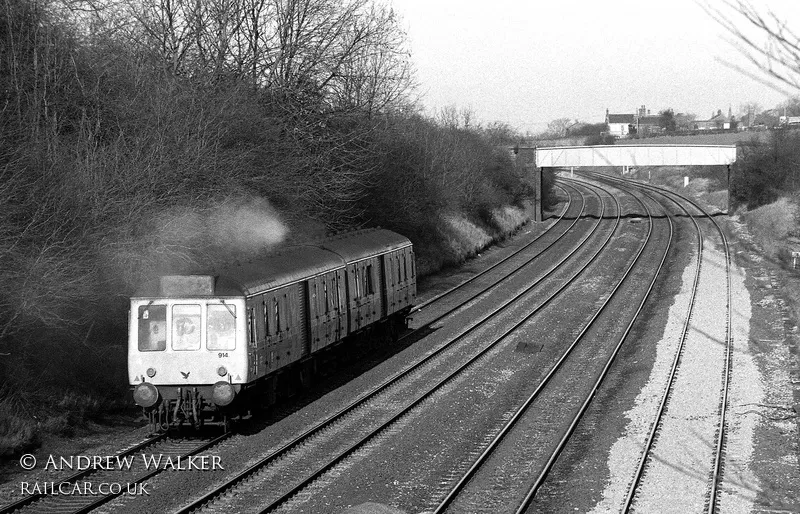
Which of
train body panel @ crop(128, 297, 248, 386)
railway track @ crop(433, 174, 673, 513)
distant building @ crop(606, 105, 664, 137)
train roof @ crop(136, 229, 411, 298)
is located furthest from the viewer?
distant building @ crop(606, 105, 664, 137)

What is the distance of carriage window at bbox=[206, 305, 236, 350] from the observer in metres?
14.6

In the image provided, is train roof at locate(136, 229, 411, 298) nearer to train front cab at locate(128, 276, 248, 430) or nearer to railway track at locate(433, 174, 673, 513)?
train front cab at locate(128, 276, 248, 430)

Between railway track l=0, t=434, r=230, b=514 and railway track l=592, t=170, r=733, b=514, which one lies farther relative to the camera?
railway track l=592, t=170, r=733, b=514

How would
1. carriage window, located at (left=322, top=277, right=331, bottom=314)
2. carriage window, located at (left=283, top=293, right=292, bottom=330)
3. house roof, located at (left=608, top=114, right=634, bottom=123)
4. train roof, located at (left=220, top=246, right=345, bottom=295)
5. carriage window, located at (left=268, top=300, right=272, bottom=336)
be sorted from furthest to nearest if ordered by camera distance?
house roof, located at (left=608, top=114, right=634, bottom=123) → carriage window, located at (left=322, top=277, right=331, bottom=314) → carriage window, located at (left=283, top=293, right=292, bottom=330) → carriage window, located at (left=268, top=300, right=272, bottom=336) → train roof, located at (left=220, top=246, right=345, bottom=295)

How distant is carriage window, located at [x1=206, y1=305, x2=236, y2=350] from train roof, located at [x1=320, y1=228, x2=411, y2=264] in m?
5.11

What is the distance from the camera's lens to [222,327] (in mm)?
14672

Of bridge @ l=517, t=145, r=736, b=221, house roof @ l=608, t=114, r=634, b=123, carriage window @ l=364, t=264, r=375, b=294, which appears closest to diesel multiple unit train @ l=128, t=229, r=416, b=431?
carriage window @ l=364, t=264, r=375, b=294

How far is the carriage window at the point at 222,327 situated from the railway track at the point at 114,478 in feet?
4.88

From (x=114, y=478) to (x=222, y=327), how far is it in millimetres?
3044

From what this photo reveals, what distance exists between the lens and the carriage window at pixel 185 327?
575 inches

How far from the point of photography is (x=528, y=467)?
13.6m

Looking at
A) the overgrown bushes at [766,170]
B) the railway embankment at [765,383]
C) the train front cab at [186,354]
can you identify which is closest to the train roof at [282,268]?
the train front cab at [186,354]

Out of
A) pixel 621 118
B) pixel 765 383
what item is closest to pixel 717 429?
pixel 765 383

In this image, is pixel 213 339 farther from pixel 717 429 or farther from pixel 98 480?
pixel 717 429
